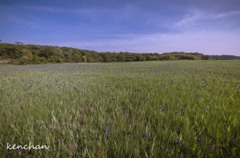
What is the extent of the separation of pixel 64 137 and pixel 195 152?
5.25ft

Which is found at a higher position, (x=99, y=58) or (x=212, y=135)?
(x=99, y=58)

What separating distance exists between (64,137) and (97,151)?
21.1 inches

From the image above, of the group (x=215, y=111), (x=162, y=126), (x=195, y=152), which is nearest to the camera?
(x=195, y=152)

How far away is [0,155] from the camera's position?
1.34 meters

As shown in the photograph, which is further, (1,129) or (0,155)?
(1,129)

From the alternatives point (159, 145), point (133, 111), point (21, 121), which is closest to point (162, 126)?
point (159, 145)

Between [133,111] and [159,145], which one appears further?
[133,111]

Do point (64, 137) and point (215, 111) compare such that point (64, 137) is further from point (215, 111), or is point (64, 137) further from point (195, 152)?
point (215, 111)

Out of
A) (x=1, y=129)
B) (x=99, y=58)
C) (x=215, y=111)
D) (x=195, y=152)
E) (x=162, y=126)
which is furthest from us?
(x=99, y=58)

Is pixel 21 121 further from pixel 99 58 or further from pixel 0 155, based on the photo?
pixel 99 58

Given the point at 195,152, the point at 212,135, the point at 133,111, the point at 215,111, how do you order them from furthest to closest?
the point at 133,111, the point at 215,111, the point at 212,135, the point at 195,152

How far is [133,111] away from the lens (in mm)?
2459

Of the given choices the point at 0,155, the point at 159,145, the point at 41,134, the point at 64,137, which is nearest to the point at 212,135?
the point at 159,145

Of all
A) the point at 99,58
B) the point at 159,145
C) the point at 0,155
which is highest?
the point at 99,58
